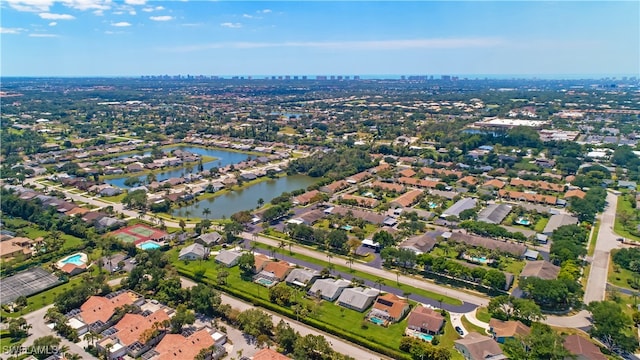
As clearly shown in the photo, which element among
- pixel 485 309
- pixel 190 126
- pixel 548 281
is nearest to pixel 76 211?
pixel 485 309

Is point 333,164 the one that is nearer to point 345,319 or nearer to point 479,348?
point 345,319

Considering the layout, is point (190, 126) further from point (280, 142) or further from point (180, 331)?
point (180, 331)

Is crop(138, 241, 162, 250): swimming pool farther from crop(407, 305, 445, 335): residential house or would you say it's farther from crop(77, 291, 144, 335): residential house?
crop(407, 305, 445, 335): residential house

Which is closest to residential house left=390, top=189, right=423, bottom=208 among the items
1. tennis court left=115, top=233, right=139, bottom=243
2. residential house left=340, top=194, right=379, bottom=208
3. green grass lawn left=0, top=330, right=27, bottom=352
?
residential house left=340, top=194, right=379, bottom=208

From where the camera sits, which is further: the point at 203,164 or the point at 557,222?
the point at 203,164

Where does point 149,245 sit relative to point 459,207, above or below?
below

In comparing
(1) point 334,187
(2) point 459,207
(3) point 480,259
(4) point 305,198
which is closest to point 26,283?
(4) point 305,198
